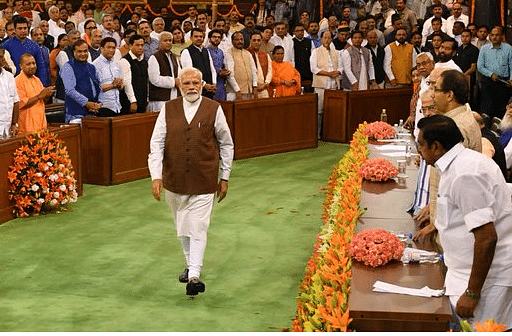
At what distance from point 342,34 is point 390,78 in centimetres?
116

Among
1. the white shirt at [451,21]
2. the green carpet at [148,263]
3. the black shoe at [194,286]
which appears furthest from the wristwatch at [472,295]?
the white shirt at [451,21]

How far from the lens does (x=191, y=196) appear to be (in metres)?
7.39

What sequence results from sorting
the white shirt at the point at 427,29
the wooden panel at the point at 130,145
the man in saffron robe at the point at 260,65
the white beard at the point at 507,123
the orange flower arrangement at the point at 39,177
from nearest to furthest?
1. the white beard at the point at 507,123
2. the orange flower arrangement at the point at 39,177
3. the wooden panel at the point at 130,145
4. the man in saffron robe at the point at 260,65
5. the white shirt at the point at 427,29

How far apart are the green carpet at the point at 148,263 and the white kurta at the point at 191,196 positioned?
0.53 metres

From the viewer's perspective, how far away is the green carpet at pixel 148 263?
6895mm

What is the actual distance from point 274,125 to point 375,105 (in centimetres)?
214

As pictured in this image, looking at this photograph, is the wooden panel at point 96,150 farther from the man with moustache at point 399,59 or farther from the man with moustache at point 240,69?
the man with moustache at point 399,59

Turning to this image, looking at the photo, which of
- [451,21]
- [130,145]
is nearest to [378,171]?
[130,145]

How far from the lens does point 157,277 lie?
7.94 meters

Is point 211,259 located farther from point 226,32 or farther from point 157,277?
point 226,32

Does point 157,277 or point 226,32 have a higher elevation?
point 226,32

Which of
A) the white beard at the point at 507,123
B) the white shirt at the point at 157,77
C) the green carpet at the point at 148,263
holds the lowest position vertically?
the green carpet at the point at 148,263

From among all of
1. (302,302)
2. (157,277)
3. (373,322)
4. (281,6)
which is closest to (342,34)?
(281,6)

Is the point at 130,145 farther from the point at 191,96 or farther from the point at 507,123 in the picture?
the point at 191,96
